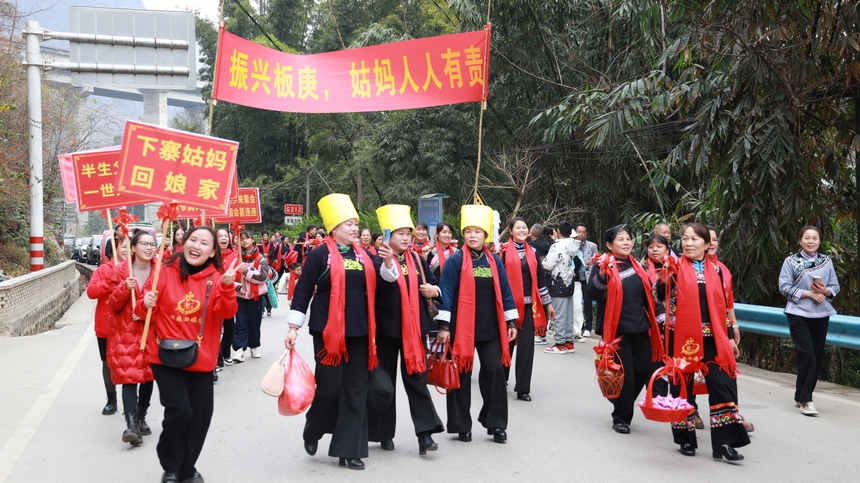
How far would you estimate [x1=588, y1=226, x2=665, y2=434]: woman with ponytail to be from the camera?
646cm

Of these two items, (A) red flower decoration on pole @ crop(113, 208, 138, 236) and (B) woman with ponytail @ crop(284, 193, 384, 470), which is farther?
(A) red flower decoration on pole @ crop(113, 208, 138, 236)

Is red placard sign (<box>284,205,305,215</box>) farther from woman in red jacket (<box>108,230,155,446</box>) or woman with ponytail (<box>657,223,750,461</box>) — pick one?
woman with ponytail (<box>657,223,750,461</box>)

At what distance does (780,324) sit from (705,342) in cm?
414

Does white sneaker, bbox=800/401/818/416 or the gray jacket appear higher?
the gray jacket

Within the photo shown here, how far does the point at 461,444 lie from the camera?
19.8 ft

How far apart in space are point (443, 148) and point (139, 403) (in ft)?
52.6

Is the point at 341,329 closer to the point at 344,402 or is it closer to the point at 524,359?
the point at 344,402

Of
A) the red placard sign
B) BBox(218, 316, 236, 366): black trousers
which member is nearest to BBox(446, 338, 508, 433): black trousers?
BBox(218, 316, 236, 366): black trousers

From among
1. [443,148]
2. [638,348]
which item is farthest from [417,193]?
[638,348]

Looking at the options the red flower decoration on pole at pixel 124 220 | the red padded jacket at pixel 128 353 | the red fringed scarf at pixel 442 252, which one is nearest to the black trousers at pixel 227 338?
the red fringed scarf at pixel 442 252

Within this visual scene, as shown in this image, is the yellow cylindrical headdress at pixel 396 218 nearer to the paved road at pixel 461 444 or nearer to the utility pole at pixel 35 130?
the paved road at pixel 461 444

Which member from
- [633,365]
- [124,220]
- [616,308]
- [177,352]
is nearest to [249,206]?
[124,220]

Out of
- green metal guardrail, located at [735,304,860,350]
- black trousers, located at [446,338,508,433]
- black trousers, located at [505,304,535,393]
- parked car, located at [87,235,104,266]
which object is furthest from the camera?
parked car, located at [87,235,104,266]

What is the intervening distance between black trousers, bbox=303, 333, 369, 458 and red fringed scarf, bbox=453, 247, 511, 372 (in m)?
0.87
